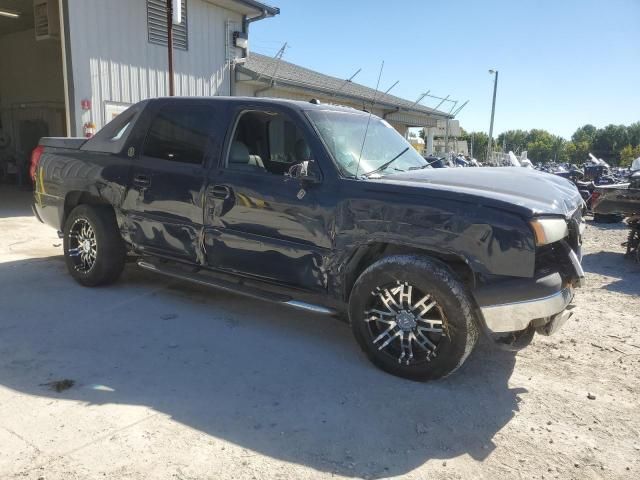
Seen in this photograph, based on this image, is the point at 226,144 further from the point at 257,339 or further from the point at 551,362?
the point at 551,362

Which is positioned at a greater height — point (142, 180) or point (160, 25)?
point (160, 25)

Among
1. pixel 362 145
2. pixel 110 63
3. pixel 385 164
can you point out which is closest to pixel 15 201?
pixel 110 63

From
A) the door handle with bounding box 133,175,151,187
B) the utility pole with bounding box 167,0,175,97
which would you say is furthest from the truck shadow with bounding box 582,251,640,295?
the utility pole with bounding box 167,0,175,97

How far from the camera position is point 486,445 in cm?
285

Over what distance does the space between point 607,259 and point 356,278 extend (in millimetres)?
6041

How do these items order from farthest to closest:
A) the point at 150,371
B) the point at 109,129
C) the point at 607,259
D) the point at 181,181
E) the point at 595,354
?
the point at 607,259
the point at 109,129
the point at 181,181
the point at 595,354
the point at 150,371

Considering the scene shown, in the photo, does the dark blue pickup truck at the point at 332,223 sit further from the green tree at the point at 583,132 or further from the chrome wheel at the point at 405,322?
the green tree at the point at 583,132

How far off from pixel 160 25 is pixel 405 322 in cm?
1017

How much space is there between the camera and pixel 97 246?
201 inches

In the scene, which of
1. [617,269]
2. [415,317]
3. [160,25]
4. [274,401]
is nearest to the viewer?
[274,401]

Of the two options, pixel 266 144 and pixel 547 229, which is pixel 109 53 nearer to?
pixel 266 144

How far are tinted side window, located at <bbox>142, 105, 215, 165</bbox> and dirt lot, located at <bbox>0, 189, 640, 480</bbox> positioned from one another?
4.74ft

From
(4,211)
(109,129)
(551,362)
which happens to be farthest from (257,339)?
(4,211)

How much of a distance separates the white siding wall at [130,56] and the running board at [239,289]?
6.36 meters
